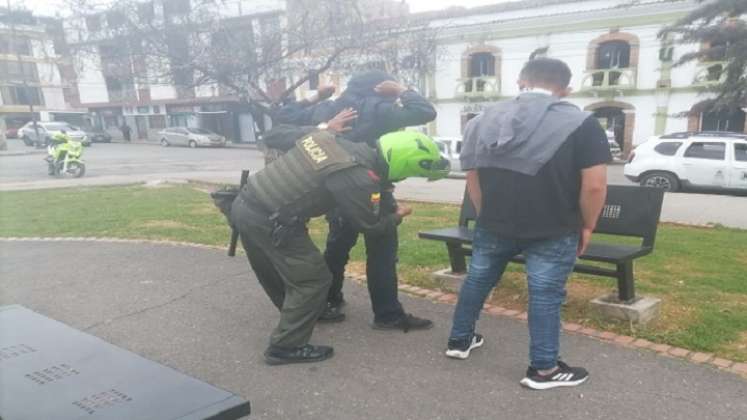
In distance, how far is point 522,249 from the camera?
9.86 feet

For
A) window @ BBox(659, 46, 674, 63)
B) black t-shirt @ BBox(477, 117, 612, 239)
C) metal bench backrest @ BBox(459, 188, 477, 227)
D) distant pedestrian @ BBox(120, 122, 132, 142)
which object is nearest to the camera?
black t-shirt @ BBox(477, 117, 612, 239)

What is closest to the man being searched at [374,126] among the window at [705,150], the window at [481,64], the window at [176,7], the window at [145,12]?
the window at [145,12]

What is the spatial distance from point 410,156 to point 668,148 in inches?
493

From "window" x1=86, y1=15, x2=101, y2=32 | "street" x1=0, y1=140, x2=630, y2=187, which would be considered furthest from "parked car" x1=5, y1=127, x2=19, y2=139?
"window" x1=86, y1=15, x2=101, y2=32

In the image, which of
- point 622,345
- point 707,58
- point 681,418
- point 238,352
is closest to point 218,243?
point 238,352

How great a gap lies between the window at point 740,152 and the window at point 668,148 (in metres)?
1.20

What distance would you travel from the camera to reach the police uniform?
2.98 meters

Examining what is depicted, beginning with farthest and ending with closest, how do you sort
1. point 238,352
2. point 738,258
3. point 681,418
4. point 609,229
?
point 738,258
point 609,229
point 238,352
point 681,418

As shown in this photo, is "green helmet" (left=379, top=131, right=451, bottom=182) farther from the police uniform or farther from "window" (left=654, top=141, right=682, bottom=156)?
"window" (left=654, top=141, right=682, bottom=156)

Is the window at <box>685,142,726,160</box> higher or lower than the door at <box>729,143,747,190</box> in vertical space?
higher

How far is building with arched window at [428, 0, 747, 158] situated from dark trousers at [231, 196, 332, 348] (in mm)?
22976

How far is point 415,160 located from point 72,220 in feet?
23.5

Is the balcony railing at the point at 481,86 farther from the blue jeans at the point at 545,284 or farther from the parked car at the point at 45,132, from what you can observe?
the blue jeans at the point at 545,284

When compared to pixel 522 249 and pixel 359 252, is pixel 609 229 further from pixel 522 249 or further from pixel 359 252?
pixel 359 252
